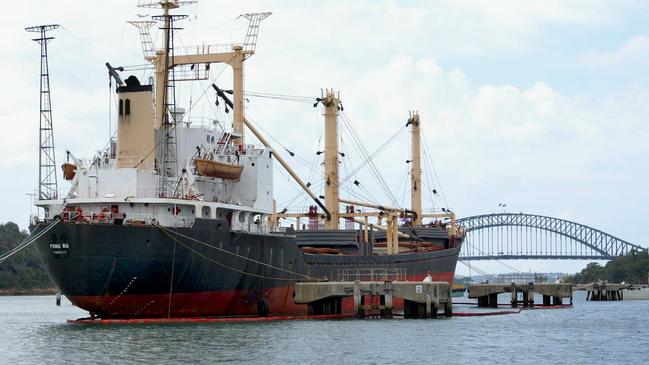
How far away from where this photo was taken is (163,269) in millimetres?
42188

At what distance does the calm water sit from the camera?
113 ft

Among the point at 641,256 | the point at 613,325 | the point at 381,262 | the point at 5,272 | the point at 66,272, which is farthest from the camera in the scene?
the point at 641,256

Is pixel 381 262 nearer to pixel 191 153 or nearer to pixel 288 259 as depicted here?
pixel 288 259

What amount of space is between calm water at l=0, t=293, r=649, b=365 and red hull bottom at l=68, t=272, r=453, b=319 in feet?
2.89

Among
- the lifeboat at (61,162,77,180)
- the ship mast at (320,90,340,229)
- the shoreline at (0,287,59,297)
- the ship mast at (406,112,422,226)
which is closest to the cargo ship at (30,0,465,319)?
the lifeboat at (61,162,77,180)

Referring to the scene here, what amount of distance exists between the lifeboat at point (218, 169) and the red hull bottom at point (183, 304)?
15.8 ft

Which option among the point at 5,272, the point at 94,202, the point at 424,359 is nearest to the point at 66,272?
the point at 94,202

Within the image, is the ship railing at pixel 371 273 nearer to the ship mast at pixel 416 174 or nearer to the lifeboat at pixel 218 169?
the lifeboat at pixel 218 169

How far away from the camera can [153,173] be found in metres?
44.8

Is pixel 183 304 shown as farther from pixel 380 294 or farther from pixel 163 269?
pixel 380 294

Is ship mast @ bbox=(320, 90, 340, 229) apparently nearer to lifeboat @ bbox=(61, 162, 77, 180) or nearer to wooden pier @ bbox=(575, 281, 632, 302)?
lifeboat @ bbox=(61, 162, 77, 180)

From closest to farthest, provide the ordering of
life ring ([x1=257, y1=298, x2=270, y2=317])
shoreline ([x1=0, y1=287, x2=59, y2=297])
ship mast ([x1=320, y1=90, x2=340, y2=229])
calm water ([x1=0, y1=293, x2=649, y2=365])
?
calm water ([x1=0, y1=293, x2=649, y2=365]), life ring ([x1=257, y1=298, x2=270, y2=317]), ship mast ([x1=320, y1=90, x2=340, y2=229]), shoreline ([x1=0, y1=287, x2=59, y2=297])

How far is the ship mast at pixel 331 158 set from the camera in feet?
217

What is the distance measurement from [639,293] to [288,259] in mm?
57178
